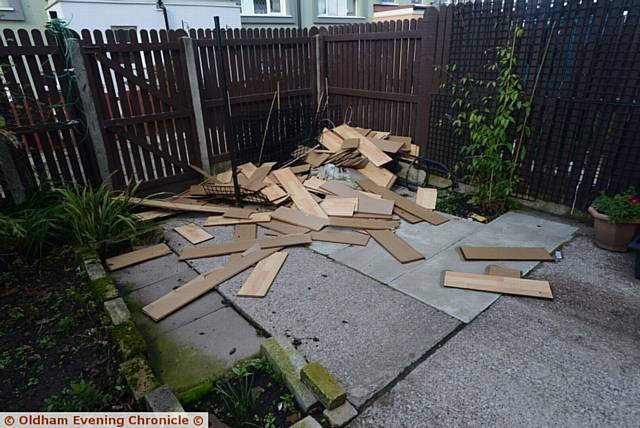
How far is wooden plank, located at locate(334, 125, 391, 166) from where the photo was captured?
4.98m

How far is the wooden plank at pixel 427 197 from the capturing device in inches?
174

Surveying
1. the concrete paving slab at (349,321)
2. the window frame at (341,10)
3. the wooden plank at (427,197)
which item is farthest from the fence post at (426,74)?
the window frame at (341,10)

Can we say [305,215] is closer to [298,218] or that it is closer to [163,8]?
[298,218]

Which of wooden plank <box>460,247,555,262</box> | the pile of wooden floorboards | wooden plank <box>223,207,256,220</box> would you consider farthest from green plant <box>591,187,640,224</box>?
wooden plank <box>223,207,256,220</box>

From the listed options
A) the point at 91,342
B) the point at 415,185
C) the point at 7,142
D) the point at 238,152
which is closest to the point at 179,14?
the point at 238,152

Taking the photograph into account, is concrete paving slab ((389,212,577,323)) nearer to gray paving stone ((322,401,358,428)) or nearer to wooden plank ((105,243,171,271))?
gray paving stone ((322,401,358,428))

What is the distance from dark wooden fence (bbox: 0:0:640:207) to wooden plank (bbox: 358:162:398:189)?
2.40ft

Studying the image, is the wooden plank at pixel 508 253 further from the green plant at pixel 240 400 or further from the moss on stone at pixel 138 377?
the moss on stone at pixel 138 377

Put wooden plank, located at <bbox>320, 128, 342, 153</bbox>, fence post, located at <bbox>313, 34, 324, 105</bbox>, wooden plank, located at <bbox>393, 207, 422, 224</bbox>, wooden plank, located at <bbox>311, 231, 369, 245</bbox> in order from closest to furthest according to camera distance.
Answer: wooden plank, located at <bbox>311, 231, 369, 245</bbox>
wooden plank, located at <bbox>393, 207, 422, 224</bbox>
wooden plank, located at <bbox>320, 128, 342, 153</bbox>
fence post, located at <bbox>313, 34, 324, 105</bbox>

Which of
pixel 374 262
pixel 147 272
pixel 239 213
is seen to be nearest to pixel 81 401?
pixel 147 272

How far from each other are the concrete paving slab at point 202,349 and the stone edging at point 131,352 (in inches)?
6.7

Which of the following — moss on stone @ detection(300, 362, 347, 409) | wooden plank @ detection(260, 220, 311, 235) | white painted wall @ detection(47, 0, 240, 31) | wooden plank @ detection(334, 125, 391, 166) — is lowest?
wooden plank @ detection(260, 220, 311, 235)

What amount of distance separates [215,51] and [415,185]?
11.2 ft

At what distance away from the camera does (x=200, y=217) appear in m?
4.43
